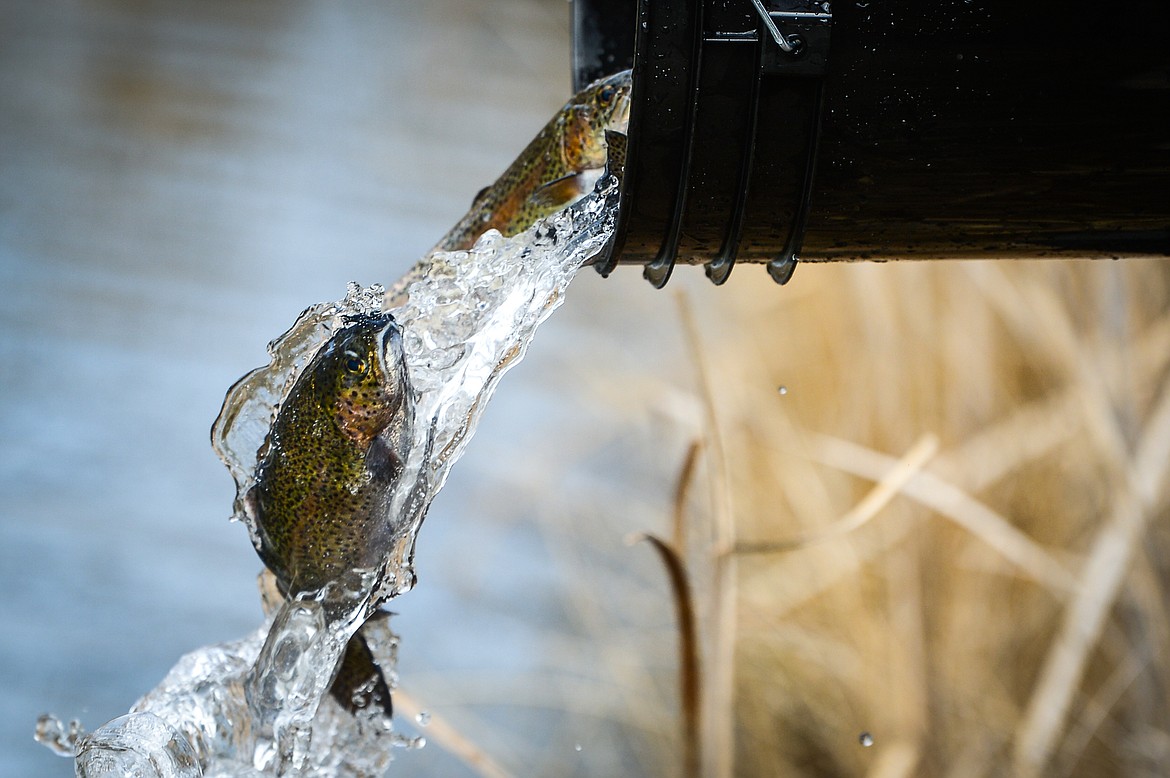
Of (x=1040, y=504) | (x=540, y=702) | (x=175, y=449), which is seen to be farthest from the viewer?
(x=175, y=449)

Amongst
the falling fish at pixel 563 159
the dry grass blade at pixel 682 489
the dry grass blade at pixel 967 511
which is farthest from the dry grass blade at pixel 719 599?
the falling fish at pixel 563 159

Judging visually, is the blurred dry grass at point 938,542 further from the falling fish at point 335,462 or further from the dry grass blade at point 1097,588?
the falling fish at point 335,462

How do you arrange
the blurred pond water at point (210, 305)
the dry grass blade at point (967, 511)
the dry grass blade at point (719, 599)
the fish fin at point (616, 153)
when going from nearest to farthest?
the fish fin at point (616, 153) → the dry grass blade at point (719, 599) → the dry grass blade at point (967, 511) → the blurred pond water at point (210, 305)

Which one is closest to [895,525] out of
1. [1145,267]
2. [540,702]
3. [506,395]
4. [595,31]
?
[1145,267]

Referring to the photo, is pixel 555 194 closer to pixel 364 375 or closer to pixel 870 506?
pixel 364 375

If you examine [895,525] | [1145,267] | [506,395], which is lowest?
[895,525]

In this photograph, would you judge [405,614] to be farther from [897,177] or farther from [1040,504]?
[897,177]
